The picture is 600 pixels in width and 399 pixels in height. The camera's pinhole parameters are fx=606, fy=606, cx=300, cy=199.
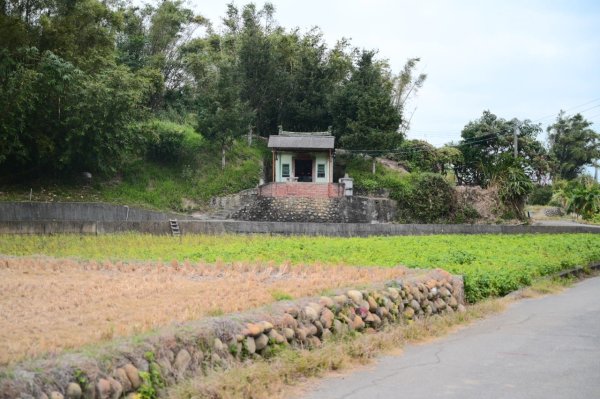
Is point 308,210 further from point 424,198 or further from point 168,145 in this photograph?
point 168,145

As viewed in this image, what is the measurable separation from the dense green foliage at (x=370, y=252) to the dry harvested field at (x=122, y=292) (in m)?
2.01

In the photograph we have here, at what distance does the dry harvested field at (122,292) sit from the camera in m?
6.06

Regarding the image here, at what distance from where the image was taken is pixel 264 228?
25.0m

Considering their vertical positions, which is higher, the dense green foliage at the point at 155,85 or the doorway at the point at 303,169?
the dense green foliage at the point at 155,85

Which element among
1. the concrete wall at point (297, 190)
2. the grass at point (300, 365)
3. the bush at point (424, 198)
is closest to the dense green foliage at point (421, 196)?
the bush at point (424, 198)

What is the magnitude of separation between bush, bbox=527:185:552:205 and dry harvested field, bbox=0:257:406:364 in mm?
43255

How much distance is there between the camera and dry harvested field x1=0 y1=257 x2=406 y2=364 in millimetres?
6062

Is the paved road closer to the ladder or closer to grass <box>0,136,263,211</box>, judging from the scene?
the ladder

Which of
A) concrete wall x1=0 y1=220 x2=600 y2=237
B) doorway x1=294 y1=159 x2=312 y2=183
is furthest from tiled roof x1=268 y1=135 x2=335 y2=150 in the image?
concrete wall x1=0 y1=220 x2=600 y2=237

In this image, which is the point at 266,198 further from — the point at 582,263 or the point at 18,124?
the point at 582,263

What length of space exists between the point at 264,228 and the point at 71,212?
8.43m

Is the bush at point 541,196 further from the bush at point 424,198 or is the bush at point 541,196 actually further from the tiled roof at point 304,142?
the tiled roof at point 304,142

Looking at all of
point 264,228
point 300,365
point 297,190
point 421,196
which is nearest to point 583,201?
point 421,196

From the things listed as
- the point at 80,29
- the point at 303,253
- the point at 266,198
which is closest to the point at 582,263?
the point at 303,253
